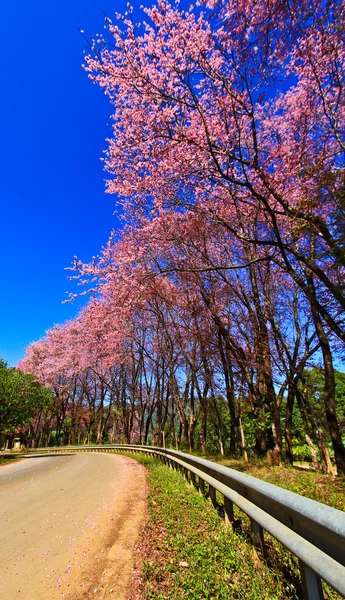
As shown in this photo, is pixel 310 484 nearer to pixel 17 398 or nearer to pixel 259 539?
pixel 259 539

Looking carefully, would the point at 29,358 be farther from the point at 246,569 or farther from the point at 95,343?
the point at 246,569

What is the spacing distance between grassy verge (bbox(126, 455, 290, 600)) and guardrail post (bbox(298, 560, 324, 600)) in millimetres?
631

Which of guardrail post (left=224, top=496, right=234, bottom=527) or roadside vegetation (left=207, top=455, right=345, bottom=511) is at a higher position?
guardrail post (left=224, top=496, right=234, bottom=527)

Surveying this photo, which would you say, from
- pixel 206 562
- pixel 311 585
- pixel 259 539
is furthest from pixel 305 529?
pixel 206 562

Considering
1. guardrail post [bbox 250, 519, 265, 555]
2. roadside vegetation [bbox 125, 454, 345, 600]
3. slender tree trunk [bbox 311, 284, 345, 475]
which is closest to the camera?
roadside vegetation [bbox 125, 454, 345, 600]

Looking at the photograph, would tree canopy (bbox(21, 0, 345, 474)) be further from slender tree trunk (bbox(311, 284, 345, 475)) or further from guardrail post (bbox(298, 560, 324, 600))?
guardrail post (bbox(298, 560, 324, 600))

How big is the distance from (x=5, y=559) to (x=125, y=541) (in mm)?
1490

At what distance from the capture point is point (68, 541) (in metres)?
4.46

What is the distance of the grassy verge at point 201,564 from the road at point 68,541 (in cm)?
29

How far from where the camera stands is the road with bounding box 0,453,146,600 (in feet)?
10.6

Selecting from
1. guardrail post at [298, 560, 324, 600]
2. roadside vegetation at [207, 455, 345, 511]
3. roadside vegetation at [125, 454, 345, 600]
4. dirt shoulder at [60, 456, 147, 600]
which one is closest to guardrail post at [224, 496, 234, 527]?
roadside vegetation at [125, 454, 345, 600]

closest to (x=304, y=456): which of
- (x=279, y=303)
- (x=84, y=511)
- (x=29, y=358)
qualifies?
(x=279, y=303)

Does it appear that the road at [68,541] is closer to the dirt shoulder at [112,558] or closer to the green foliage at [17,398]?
the dirt shoulder at [112,558]

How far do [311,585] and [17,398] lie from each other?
2421 centimetres
